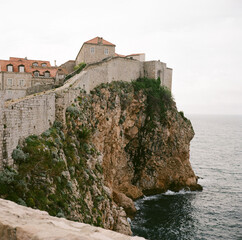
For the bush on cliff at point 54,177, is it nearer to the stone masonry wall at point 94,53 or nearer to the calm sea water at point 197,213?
the calm sea water at point 197,213

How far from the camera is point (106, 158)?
37.0 m

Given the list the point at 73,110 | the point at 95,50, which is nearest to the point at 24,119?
the point at 73,110

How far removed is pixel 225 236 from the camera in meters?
31.8

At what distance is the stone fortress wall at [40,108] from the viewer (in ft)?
45.1

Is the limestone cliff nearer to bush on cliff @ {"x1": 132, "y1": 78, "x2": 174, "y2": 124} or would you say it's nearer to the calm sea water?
bush on cliff @ {"x1": 132, "y1": 78, "x2": 174, "y2": 124}

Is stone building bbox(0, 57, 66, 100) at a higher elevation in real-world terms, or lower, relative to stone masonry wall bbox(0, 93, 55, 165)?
higher

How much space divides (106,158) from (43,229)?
106ft

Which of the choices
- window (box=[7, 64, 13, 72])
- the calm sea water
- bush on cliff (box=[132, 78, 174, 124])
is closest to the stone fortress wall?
bush on cliff (box=[132, 78, 174, 124])

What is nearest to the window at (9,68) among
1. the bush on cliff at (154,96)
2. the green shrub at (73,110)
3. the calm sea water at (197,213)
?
the green shrub at (73,110)

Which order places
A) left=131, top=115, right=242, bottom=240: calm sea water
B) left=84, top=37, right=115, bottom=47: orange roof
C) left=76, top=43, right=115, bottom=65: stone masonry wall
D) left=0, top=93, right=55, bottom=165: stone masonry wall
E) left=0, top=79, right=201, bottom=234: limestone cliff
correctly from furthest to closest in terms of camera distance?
1. left=84, top=37, right=115, bottom=47: orange roof
2. left=76, top=43, right=115, bottom=65: stone masonry wall
3. left=131, top=115, right=242, bottom=240: calm sea water
4. left=0, top=79, right=201, bottom=234: limestone cliff
5. left=0, top=93, right=55, bottom=165: stone masonry wall

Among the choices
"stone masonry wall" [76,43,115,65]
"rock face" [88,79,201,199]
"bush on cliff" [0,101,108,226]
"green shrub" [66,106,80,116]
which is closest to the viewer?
"bush on cliff" [0,101,108,226]

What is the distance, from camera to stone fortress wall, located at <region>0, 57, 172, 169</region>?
13.8 metres

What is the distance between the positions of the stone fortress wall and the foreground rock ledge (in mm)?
9029

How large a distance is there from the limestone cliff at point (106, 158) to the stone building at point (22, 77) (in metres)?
9.55
